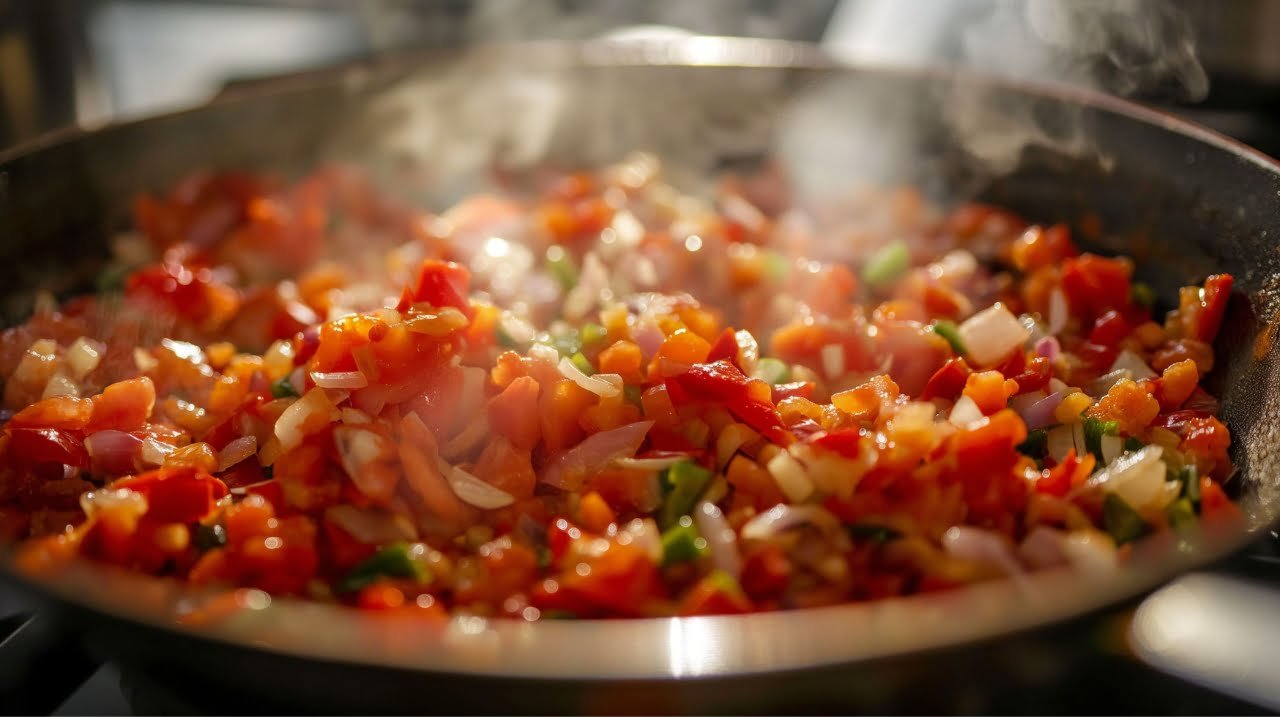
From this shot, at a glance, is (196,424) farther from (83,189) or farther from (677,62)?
(677,62)

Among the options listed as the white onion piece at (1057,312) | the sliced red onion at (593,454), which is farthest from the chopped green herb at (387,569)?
the white onion piece at (1057,312)

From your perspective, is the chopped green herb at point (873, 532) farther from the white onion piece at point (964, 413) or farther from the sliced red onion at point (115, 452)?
the sliced red onion at point (115, 452)

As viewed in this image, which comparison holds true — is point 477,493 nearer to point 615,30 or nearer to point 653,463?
point 653,463

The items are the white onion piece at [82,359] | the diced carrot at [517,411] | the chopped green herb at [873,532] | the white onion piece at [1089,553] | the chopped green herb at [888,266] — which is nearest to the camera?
the white onion piece at [1089,553]

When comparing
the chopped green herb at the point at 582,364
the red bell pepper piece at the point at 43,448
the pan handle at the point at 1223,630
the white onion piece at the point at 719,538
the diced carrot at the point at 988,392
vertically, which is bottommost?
the pan handle at the point at 1223,630

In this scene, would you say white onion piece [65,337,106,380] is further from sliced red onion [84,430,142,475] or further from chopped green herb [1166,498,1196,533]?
chopped green herb [1166,498,1196,533]

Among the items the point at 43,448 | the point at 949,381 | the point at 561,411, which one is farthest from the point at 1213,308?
the point at 43,448

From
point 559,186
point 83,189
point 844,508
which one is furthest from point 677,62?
point 844,508
